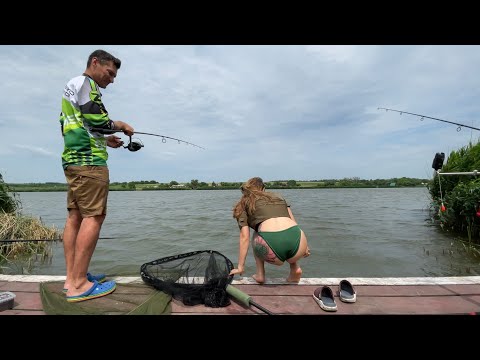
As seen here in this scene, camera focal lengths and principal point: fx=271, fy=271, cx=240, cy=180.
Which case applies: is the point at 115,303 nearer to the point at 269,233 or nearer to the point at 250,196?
the point at 269,233

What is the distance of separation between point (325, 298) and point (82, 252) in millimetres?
2205

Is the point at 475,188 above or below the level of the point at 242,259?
above

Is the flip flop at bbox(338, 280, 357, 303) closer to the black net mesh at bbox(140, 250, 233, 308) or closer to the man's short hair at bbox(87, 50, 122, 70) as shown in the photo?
the black net mesh at bbox(140, 250, 233, 308)

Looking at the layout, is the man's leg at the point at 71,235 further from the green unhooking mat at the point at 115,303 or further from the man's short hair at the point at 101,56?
the man's short hair at the point at 101,56

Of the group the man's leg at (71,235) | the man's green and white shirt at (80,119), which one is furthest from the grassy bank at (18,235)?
the man's green and white shirt at (80,119)

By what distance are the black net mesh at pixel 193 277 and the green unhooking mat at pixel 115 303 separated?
0.11 metres

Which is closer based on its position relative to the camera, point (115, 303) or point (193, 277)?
point (115, 303)

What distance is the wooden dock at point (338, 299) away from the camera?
2277 mm

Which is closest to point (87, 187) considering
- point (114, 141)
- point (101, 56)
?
point (114, 141)

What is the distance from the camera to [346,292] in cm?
253
